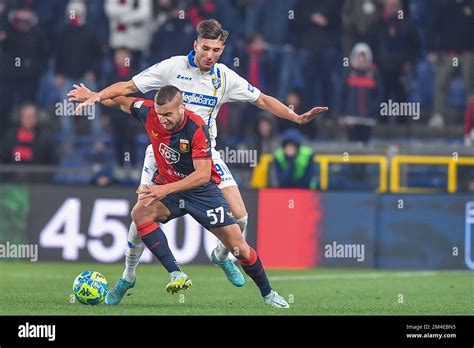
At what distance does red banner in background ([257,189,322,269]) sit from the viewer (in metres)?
18.5

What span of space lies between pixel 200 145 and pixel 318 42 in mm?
9457

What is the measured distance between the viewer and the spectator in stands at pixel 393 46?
20891 mm

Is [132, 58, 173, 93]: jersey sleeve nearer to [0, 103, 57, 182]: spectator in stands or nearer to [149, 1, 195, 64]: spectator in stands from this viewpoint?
[0, 103, 57, 182]: spectator in stands

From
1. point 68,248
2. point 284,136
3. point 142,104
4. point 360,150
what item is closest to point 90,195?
point 68,248

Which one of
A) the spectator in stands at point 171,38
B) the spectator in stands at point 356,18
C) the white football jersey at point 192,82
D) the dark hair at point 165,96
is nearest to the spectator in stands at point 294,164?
the spectator in stands at point 171,38

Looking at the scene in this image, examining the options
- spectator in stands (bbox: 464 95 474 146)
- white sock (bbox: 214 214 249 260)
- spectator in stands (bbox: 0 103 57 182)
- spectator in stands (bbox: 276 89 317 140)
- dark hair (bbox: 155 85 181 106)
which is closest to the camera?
dark hair (bbox: 155 85 181 106)

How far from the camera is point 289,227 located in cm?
1858

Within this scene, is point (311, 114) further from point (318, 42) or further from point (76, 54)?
point (76, 54)

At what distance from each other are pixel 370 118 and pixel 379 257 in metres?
2.89

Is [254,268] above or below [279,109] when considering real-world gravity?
below

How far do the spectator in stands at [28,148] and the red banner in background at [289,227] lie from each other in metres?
3.57

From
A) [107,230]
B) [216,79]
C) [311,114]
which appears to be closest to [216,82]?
[216,79]

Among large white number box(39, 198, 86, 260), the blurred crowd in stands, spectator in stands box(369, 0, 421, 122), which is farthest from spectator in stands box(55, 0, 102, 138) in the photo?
spectator in stands box(369, 0, 421, 122)

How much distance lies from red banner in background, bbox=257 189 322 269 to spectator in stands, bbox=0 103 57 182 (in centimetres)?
357
